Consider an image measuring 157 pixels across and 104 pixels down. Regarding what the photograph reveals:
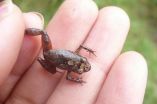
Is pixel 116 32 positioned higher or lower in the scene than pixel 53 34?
higher

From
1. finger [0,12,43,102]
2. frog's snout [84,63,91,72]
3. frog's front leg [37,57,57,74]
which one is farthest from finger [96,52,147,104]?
finger [0,12,43,102]

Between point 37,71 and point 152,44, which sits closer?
point 37,71

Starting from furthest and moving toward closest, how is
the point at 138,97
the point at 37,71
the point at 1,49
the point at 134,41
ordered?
1. the point at 134,41
2. the point at 37,71
3. the point at 138,97
4. the point at 1,49

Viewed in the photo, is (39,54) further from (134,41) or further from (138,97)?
(134,41)

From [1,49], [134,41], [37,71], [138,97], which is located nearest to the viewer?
[1,49]

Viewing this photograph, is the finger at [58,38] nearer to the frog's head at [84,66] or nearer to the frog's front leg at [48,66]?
the frog's front leg at [48,66]

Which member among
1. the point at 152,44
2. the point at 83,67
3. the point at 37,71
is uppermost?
the point at 83,67

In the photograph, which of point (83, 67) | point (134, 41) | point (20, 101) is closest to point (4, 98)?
point (20, 101)
